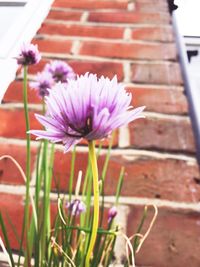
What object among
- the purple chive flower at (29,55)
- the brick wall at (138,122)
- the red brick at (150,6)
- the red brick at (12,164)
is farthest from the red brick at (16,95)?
the red brick at (150,6)

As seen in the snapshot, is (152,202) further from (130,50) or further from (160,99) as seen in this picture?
(130,50)

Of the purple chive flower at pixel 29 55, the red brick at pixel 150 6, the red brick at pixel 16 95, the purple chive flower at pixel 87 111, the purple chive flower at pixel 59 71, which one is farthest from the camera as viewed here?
the red brick at pixel 150 6

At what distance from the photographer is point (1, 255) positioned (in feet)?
1.76

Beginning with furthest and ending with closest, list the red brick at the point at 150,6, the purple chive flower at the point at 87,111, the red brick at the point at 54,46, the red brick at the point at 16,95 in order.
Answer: the red brick at the point at 150,6 < the red brick at the point at 54,46 < the red brick at the point at 16,95 < the purple chive flower at the point at 87,111

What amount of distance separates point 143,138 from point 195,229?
7.0 inches

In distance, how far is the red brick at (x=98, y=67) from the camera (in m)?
0.79

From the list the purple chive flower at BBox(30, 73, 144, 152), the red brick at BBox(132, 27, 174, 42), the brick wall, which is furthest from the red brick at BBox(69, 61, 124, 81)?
the purple chive flower at BBox(30, 73, 144, 152)

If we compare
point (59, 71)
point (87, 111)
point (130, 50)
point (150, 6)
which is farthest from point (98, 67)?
point (87, 111)

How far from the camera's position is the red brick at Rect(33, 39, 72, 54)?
850 mm

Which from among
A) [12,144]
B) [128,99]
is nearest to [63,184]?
[12,144]

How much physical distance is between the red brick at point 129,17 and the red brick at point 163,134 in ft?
1.08

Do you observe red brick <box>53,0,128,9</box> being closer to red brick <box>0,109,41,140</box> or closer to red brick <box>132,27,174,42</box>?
red brick <box>132,27,174,42</box>

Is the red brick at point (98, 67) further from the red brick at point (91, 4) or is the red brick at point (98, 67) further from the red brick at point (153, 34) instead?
the red brick at point (91, 4)

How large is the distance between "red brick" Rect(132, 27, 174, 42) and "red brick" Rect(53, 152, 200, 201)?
1.10 ft
